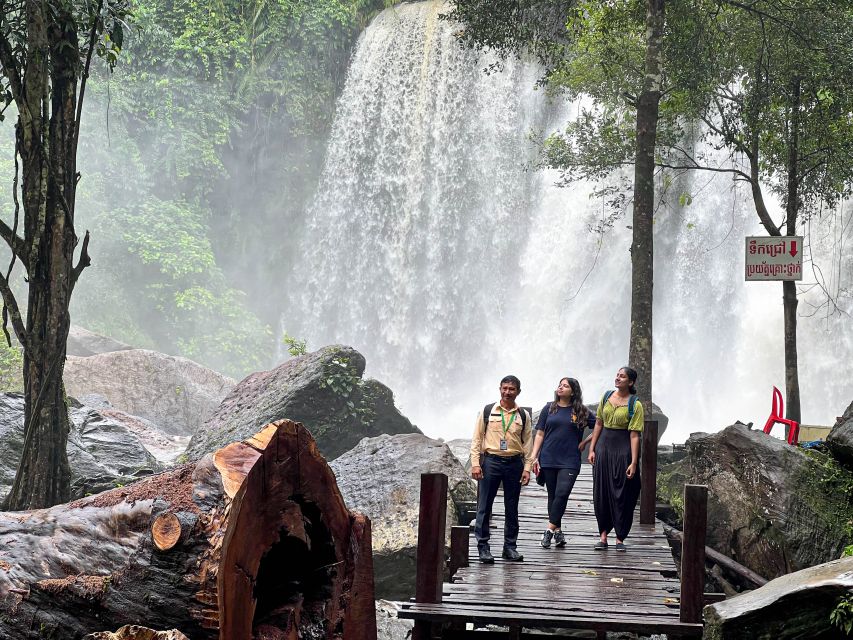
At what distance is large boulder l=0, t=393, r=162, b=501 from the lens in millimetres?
9703

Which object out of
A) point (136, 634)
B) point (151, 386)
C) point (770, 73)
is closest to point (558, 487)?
point (136, 634)

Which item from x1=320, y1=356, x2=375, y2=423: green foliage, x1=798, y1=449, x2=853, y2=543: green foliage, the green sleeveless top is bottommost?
x1=798, y1=449, x2=853, y2=543: green foliage

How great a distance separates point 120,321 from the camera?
3197cm

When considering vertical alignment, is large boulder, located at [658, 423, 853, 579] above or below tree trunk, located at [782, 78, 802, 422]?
below

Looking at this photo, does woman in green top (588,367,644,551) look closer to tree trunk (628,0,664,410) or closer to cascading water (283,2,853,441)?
tree trunk (628,0,664,410)

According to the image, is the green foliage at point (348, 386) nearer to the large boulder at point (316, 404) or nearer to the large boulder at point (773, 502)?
the large boulder at point (316, 404)

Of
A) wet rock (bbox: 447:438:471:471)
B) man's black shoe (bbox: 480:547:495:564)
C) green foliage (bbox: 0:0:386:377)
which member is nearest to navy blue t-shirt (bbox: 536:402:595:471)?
man's black shoe (bbox: 480:547:495:564)

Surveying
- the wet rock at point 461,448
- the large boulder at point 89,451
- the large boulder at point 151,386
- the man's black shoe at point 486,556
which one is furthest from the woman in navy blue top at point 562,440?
the large boulder at point 151,386

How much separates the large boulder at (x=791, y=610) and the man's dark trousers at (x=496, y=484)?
101 inches

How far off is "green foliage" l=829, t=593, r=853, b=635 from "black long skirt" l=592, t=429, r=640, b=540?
3447 mm

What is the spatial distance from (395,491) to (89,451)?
174 inches

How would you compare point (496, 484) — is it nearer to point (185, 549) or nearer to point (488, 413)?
point (488, 413)

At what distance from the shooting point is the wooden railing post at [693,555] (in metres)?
5.49

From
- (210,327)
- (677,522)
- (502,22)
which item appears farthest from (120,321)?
(677,522)
